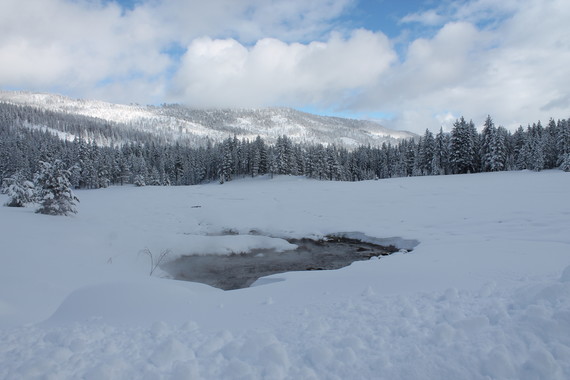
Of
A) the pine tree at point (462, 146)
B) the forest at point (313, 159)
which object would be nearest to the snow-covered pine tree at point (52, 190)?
the forest at point (313, 159)

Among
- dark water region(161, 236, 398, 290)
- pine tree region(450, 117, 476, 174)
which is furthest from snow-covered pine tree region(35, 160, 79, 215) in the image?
pine tree region(450, 117, 476, 174)

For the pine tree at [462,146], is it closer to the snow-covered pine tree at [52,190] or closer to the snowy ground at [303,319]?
the snowy ground at [303,319]

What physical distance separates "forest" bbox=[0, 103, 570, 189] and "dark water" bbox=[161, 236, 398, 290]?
33859 millimetres

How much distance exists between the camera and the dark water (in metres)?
10.5

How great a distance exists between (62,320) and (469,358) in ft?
20.1

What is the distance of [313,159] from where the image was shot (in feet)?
214

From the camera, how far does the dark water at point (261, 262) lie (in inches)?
412

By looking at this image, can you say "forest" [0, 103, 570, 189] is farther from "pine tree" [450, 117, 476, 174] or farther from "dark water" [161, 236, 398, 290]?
"dark water" [161, 236, 398, 290]

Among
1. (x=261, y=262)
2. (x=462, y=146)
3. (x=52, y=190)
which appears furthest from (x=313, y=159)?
(x=261, y=262)

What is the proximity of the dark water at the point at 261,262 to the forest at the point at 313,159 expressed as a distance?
33859mm

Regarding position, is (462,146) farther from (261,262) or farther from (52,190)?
(52,190)

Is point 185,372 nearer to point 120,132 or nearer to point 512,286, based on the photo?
point 512,286

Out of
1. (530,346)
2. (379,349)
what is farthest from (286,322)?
(530,346)

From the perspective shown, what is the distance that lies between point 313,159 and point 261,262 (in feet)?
179
